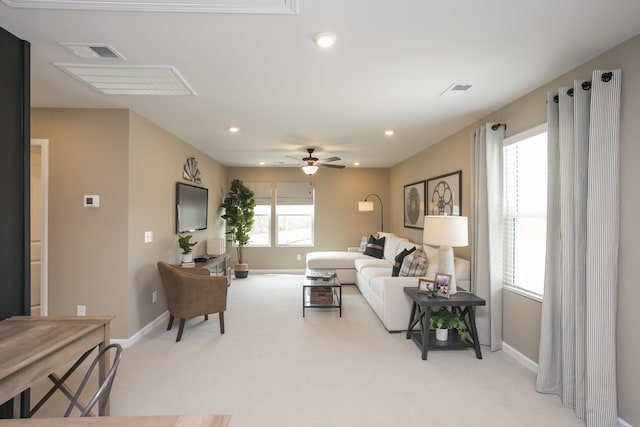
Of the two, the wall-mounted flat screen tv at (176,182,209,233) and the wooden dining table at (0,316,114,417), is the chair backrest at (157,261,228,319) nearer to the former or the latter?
the wall-mounted flat screen tv at (176,182,209,233)

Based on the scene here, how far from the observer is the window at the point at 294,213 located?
798 cm

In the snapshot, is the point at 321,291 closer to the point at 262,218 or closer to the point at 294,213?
the point at 294,213

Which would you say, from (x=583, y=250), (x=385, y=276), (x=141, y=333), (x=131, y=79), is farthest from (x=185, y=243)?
(x=583, y=250)

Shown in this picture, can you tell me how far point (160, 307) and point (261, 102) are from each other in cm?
292

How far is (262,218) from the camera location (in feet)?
26.3

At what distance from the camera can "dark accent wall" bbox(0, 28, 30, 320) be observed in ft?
6.82

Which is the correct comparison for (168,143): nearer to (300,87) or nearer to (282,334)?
(300,87)

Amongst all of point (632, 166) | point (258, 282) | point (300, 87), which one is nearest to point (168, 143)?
point (300, 87)

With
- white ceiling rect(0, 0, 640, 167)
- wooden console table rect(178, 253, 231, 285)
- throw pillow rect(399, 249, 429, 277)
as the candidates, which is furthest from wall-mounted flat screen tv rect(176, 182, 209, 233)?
throw pillow rect(399, 249, 429, 277)

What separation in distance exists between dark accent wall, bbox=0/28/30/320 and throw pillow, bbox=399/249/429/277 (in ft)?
12.0

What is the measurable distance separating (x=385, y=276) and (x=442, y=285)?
5.29ft

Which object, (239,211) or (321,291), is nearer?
(321,291)

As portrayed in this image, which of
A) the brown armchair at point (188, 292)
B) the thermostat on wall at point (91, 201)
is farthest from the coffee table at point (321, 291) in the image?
the thermostat on wall at point (91, 201)

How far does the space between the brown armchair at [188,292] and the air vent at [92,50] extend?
2.19m
